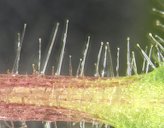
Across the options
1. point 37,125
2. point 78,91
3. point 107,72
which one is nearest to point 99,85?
point 78,91

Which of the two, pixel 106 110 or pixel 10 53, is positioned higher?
pixel 10 53

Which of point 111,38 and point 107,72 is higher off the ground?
point 111,38

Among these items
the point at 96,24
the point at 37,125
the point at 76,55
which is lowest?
the point at 37,125

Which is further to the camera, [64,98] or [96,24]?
[96,24]

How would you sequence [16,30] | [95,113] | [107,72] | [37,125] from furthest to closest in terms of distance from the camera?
[16,30] < [37,125] < [107,72] < [95,113]

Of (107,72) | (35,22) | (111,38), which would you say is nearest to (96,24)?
(111,38)

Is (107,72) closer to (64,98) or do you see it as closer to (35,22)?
(64,98)

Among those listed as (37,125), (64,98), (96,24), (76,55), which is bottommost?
(37,125)

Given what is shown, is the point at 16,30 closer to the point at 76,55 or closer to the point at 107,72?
the point at 76,55

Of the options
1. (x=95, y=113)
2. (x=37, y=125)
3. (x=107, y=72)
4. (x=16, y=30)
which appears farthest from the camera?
(x=16, y=30)
